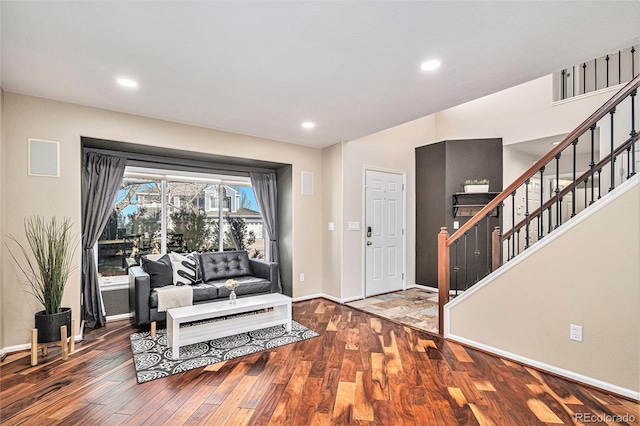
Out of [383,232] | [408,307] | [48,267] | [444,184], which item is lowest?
[408,307]

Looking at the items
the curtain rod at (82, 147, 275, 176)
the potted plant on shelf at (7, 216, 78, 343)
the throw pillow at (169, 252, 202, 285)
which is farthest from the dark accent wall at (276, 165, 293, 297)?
the potted plant on shelf at (7, 216, 78, 343)

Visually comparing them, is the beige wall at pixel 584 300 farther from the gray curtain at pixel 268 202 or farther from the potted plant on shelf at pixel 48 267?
the potted plant on shelf at pixel 48 267

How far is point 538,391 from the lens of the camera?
7.84 ft

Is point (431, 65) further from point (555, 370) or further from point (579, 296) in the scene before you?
point (555, 370)

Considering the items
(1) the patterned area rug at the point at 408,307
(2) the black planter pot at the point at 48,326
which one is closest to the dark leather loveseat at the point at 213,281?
(2) the black planter pot at the point at 48,326

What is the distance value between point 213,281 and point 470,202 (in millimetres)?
4351

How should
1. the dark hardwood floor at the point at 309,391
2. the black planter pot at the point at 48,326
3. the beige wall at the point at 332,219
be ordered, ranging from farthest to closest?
1. the beige wall at the point at 332,219
2. the black planter pot at the point at 48,326
3. the dark hardwood floor at the point at 309,391

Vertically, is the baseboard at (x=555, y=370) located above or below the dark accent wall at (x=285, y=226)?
below

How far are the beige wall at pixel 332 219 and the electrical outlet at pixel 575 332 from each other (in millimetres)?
2991

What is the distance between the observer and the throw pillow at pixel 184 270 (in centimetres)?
407

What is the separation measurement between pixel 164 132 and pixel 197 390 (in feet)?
9.82

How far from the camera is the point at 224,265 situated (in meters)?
4.69

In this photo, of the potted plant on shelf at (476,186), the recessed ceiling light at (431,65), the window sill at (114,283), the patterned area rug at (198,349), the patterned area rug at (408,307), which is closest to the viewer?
the recessed ceiling light at (431,65)

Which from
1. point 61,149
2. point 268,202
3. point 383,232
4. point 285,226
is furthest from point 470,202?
point 61,149
